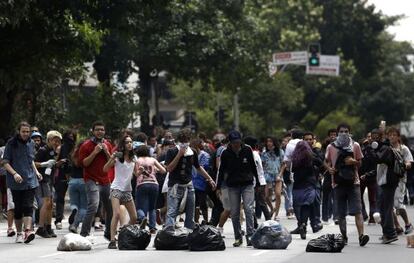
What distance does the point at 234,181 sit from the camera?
18469 mm

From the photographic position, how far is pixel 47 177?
21125 millimetres

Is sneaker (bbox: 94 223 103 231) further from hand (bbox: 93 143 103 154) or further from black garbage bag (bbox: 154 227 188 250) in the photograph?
black garbage bag (bbox: 154 227 188 250)

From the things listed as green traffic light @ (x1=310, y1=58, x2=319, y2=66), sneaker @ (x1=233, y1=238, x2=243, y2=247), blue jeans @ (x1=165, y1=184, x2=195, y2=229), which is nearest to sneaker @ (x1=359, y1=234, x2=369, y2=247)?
sneaker @ (x1=233, y1=238, x2=243, y2=247)

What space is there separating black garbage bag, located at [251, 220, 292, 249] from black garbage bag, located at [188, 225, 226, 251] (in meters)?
0.67

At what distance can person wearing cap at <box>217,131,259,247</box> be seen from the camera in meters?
18.5

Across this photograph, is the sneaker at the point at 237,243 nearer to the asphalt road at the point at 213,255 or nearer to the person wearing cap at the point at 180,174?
the asphalt road at the point at 213,255

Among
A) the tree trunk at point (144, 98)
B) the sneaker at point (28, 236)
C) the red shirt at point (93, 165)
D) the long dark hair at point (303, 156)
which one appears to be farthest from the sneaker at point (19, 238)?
the tree trunk at point (144, 98)

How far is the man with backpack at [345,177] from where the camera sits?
60.7 ft

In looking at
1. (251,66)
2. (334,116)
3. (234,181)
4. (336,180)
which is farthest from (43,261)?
(334,116)

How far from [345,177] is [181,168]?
103 inches

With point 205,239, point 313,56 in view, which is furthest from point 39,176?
point 313,56

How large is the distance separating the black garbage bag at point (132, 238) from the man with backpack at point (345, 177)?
9.65 ft

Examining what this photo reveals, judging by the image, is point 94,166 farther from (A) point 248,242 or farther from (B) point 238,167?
(A) point 248,242

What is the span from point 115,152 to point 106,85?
62.9 feet
